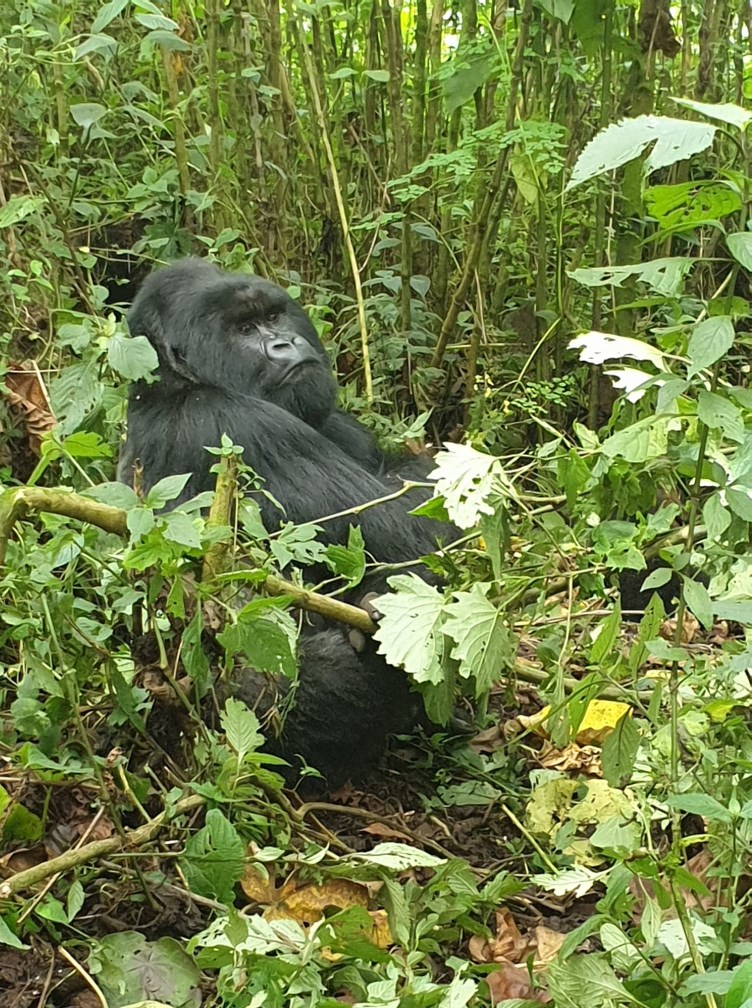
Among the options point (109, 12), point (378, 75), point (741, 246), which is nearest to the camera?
point (741, 246)

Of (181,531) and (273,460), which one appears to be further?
(273,460)

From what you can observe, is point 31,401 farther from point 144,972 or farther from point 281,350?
point 144,972

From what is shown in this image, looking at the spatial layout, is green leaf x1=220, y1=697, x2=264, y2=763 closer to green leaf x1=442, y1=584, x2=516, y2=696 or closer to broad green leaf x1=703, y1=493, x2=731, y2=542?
green leaf x1=442, y1=584, x2=516, y2=696

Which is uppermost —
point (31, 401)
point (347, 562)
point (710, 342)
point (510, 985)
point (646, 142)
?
point (646, 142)

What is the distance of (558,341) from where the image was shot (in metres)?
4.90

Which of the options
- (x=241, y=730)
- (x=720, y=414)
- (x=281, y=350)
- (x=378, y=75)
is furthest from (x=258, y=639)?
(x=378, y=75)

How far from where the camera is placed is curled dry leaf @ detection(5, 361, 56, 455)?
3725 millimetres

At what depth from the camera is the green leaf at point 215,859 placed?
6.48 ft

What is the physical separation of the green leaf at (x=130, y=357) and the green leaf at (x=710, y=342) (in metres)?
1.13

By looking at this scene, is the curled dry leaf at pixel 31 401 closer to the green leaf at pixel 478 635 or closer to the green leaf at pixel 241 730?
the green leaf at pixel 241 730

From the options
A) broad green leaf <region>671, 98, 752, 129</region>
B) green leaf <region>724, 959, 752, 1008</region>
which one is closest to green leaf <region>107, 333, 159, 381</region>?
broad green leaf <region>671, 98, 752, 129</region>

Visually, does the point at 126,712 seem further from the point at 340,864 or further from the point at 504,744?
the point at 504,744

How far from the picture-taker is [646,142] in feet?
4.51

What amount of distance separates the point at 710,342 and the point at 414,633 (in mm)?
725
